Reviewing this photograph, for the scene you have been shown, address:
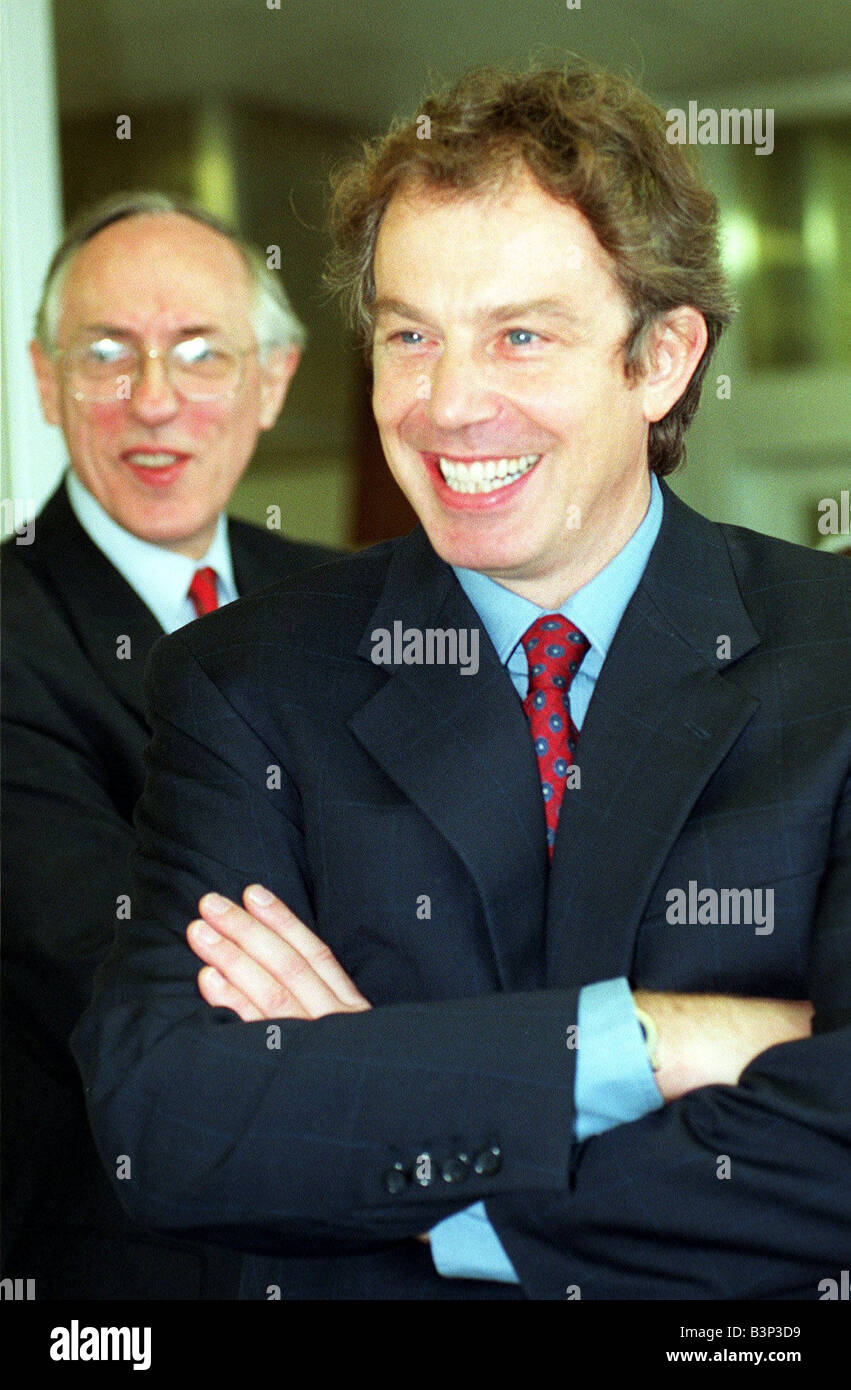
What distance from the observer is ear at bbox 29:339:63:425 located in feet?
8.62

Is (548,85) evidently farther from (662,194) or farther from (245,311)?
(245,311)

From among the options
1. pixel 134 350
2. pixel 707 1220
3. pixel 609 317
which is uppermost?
pixel 134 350

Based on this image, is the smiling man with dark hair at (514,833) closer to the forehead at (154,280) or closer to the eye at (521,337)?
the eye at (521,337)

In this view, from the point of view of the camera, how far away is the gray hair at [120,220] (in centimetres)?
260

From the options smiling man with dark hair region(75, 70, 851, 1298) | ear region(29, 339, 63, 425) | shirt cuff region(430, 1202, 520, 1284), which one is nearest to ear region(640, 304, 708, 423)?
smiling man with dark hair region(75, 70, 851, 1298)

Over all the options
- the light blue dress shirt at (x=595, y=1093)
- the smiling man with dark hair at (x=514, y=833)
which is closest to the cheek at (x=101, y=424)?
the smiling man with dark hair at (x=514, y=833)

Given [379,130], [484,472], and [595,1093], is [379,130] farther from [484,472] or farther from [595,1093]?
[595,1093]

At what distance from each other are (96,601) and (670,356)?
94 cm

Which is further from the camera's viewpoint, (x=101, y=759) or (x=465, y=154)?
(x=101, y=759)

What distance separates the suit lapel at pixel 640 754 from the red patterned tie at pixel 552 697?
4cm

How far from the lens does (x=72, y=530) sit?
2414 mm

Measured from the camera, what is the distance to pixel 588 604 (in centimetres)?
171

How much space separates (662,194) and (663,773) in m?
0.57
